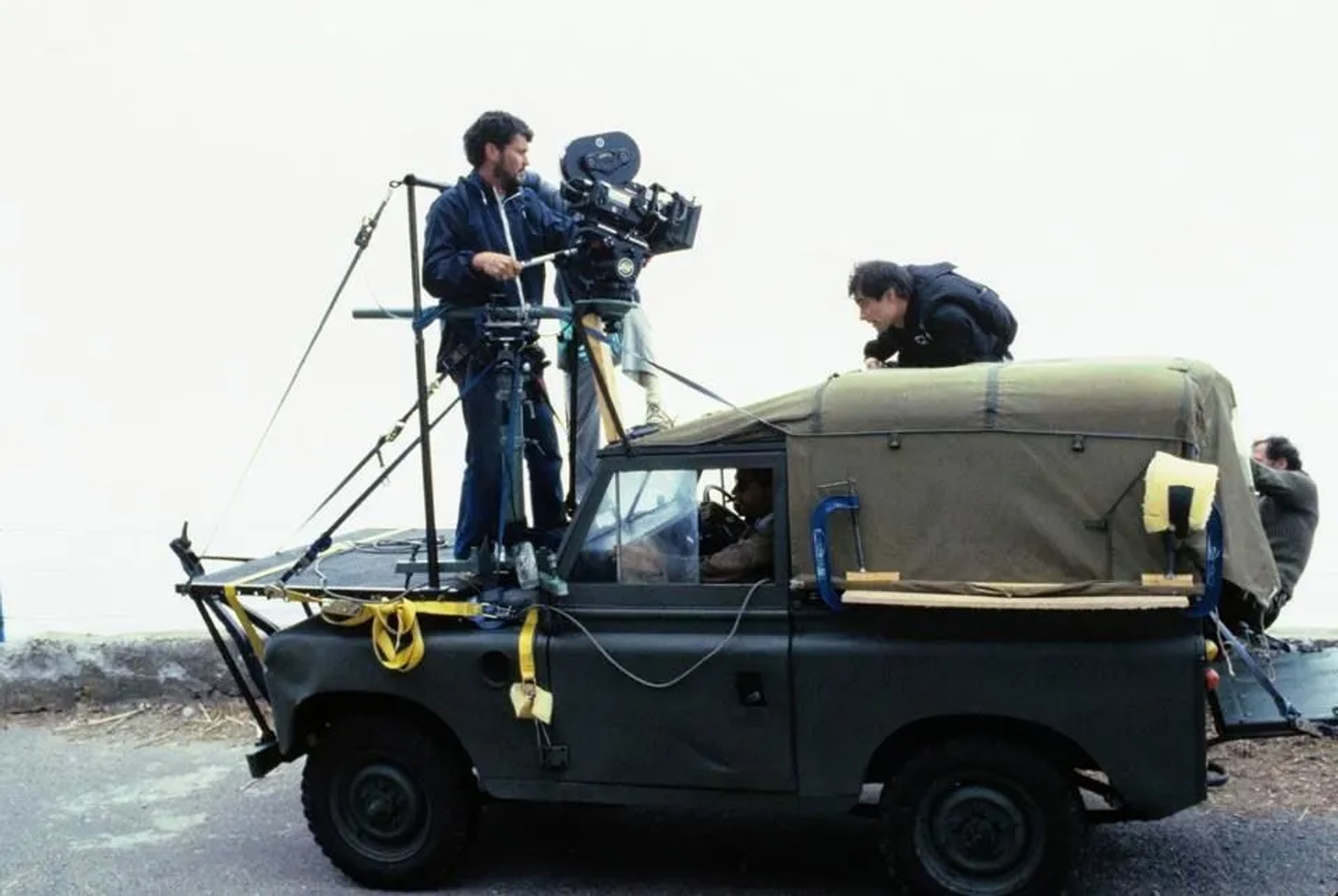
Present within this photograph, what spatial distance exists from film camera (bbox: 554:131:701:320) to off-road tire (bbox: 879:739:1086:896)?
6.32ft

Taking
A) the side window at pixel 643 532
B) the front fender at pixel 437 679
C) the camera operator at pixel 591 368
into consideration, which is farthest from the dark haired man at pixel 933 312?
the front fender at pixel 437 679

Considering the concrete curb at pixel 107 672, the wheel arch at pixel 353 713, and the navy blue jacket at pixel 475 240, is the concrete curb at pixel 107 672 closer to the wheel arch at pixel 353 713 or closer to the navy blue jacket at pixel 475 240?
the wheel arch at pixel 353 713

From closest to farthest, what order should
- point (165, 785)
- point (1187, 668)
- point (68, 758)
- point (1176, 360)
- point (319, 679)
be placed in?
1. point (1187, 668)
2. point (1176, 360)
3. point (319, 679)
4. point (165, 785)
5. point (68, 758)

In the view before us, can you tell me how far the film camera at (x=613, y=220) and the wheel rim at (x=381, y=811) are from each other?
1.78 m

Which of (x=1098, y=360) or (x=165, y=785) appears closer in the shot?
(x=1098, y=360)

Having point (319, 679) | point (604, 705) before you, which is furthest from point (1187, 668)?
point (319, 679)

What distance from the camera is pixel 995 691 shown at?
4445mm

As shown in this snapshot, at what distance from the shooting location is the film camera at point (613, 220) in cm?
530

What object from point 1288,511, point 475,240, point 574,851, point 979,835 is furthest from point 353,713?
point 1288,511

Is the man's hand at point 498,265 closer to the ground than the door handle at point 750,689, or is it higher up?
higher up

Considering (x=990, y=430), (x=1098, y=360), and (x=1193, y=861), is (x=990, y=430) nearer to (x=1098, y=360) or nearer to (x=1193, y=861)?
(x=1098, y=360)

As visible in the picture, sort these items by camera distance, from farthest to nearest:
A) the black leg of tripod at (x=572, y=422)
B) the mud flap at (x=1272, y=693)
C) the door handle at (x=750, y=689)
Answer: the black leg of tripod at (x=572, y=422)
the door handle at (x=750, y=689)
the mud flap at (x=1272, y=693)

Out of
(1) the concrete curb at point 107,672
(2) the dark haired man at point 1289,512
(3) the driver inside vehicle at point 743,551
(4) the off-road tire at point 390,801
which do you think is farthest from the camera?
(1) the concrete curb at point 107,672

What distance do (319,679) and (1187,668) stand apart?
111 inches
